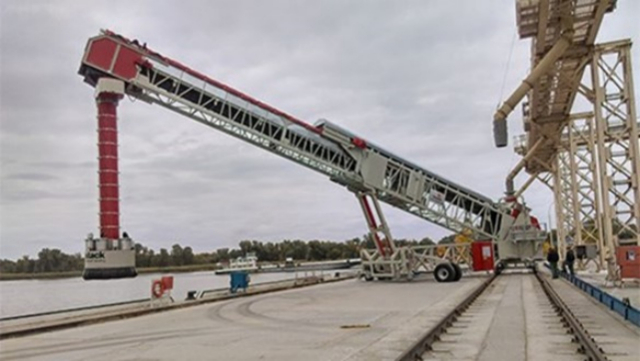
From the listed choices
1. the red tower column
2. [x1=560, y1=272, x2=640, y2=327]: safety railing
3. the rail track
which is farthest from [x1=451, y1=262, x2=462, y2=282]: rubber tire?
the red tower column

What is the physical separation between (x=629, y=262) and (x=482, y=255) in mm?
10948

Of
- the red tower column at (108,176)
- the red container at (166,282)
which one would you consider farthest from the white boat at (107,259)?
the red container at (166,282)

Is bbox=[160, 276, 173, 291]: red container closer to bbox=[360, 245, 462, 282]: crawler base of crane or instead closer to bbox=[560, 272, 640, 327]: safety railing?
bbox=[360, 245, 462, 282]: crawler base of crane

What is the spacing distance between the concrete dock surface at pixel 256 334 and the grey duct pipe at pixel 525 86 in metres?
5.68

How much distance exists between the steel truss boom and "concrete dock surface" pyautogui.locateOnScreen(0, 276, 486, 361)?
31.4ft

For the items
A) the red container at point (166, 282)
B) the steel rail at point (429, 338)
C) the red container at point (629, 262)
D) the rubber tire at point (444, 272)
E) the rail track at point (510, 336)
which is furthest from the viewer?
the rubber tire at point (444, 272)

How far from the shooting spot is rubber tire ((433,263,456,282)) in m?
26.1

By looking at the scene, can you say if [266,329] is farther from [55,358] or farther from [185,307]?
[185,307]

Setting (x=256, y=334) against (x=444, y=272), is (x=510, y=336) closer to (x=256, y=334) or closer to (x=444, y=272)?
(x=256, y=334)

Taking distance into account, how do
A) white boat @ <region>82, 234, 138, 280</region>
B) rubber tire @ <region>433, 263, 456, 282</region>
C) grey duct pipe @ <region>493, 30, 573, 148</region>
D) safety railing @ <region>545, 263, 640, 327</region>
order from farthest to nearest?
rubber tire @ <region>433, 263, 456, 282</region>, white boat @ <region>82, 234, 138, 280</region>, grey duct pipe @ <region>493, 30, 573, 148</region>, safety railing @ <region>545, 263, 640, 327</region>

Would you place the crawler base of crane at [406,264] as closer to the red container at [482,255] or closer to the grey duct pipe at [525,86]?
the red container at [482,255]

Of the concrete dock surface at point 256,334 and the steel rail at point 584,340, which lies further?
the concrete dock surface at point 256,334

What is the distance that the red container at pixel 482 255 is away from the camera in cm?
2828

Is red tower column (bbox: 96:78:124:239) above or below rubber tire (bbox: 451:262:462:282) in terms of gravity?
above
